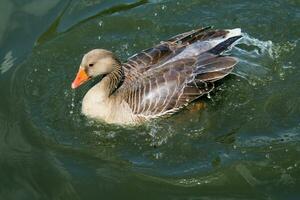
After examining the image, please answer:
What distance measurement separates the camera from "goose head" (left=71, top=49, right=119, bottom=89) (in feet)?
24.4

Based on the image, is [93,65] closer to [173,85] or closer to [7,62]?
[173,85]

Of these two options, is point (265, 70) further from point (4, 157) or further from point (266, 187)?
point (4, 157)

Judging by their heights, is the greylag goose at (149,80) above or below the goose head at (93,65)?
below

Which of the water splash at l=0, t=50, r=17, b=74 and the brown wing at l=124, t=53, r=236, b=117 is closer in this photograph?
the brown wing at l=124, t=53, r=236, b=117

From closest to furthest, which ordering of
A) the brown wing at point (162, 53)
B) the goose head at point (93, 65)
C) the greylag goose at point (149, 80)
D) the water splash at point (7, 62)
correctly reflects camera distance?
the goose head at point (93, 65)
the greylag goose at point (149, 80)
the brown wing at point (162, 53)
the water splash at point (7, 62)

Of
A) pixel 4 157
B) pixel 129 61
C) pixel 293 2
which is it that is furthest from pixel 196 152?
pixel 293 2

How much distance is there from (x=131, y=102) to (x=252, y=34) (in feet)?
8.48

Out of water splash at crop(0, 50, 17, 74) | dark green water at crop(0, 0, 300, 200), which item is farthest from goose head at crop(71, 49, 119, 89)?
water splash at crop(0, 50, 17, 74)

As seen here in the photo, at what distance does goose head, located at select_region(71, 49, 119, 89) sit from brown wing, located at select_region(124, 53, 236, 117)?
1.53 ft

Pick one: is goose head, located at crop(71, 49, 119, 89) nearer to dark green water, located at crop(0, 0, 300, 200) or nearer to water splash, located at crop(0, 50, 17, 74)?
dark green water, located at crop(0, 0, 300, 200)

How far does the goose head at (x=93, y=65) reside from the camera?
7449 millimetres

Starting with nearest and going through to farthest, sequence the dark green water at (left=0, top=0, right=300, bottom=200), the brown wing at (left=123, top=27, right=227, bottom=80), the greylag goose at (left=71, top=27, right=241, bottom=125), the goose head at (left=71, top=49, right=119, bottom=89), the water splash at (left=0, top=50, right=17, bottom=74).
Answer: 1. the dark green water at (left=0, top=0, right=300, bottom=200)
2. the goose head at (left=71, top=49, right=119, bottom=89)
3. the greylag goose at (left=71, top=27, right=241, bottom=125)
4. the brown wing at (left=123, top=27, right=227, bottom=80)
5. the water splash at (left=0, top=50, right=17, bottom=74)

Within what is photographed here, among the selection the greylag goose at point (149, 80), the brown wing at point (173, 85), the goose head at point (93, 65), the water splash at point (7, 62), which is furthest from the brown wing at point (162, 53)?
the water splash at point (7, 62)

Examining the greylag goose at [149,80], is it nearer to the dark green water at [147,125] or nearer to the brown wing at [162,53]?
the brown wing at [162,53]
